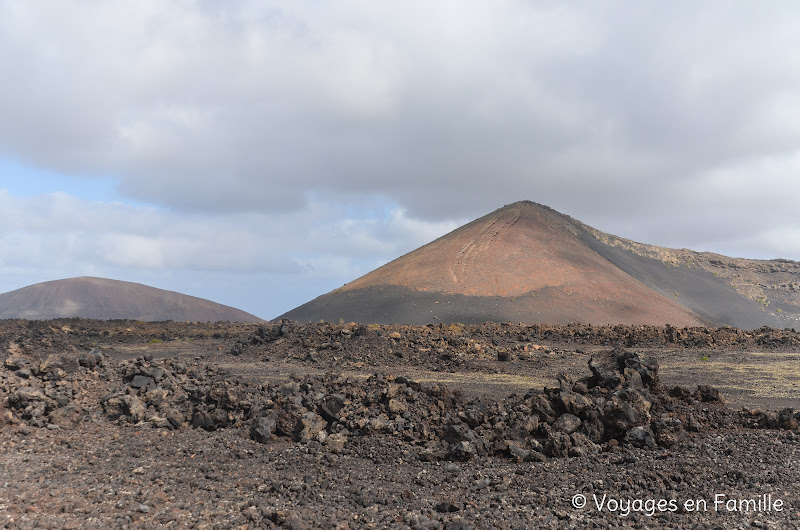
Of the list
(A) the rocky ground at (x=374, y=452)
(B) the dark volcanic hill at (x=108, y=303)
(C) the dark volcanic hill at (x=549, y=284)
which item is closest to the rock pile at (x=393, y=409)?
(A) the rocky ground at (x=374, y=452)

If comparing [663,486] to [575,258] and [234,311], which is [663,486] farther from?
[234,311]

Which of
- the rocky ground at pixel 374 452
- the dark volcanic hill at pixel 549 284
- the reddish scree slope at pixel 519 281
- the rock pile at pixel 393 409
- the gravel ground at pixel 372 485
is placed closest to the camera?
the gravel ground at pixel 372 485

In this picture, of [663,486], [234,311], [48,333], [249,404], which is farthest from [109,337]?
[234,311]

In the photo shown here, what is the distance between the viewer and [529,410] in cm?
1049

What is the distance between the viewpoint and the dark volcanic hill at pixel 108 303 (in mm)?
89812

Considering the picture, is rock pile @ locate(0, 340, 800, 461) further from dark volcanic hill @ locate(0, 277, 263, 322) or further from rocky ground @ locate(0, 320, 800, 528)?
dark volcanic hill @ locate(0, 277, 263, 322)

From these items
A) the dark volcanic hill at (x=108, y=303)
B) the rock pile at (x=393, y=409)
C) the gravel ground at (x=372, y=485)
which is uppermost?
the dark volcanic hill at (x=108, y=303)

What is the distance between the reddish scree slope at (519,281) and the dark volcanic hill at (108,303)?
40.1 metres

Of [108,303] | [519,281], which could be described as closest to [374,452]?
[519,281]

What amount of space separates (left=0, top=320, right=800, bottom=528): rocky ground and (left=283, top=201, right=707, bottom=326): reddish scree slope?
31975 millimetres

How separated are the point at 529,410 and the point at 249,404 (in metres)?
5.48

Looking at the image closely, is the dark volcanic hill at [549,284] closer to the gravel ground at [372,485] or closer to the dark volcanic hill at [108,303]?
the gravel ground at [372,485]

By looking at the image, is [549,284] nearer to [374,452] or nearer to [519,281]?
[519,281]

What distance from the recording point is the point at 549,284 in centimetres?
5128
